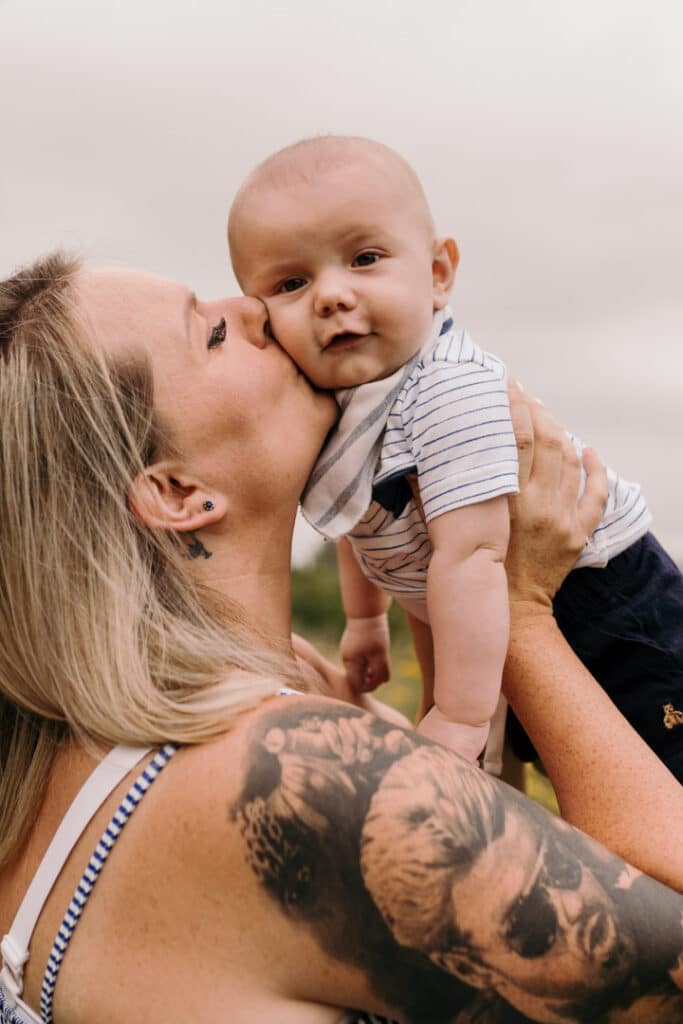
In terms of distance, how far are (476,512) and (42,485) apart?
84 centimetres

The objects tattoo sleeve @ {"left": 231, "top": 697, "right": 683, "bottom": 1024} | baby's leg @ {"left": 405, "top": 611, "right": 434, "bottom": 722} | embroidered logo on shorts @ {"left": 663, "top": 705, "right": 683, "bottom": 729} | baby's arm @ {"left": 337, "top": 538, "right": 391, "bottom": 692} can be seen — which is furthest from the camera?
baby's arm @ {"left": 337, "top": 538, "right": 391, "bottom": 692}

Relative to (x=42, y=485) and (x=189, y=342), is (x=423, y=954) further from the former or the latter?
(x=189, y=342)

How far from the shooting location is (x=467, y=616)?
2291 mm

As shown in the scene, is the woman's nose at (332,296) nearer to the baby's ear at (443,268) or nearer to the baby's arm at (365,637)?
the baby's ear at (443,268)

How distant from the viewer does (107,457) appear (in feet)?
6.87

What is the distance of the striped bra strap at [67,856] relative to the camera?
5.95 feet

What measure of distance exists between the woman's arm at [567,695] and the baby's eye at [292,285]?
554mm

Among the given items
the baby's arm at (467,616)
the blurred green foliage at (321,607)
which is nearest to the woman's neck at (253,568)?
the baby's arm at (467,616)

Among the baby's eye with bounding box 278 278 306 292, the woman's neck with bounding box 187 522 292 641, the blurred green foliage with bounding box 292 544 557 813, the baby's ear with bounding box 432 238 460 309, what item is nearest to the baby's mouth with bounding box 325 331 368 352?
the baby's eye with bounding box 278 278 306 292

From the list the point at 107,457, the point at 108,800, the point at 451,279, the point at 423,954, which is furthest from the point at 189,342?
the point at 423,954

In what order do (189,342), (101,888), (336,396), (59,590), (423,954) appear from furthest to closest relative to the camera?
(336,396) → (189,342) → (59,590) → (101,888) → (423,954)

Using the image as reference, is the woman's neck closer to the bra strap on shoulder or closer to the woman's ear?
the woman's ear

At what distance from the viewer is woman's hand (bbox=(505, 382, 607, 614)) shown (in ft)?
8.25

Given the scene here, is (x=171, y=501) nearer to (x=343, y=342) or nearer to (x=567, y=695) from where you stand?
(x=343, y=342)
